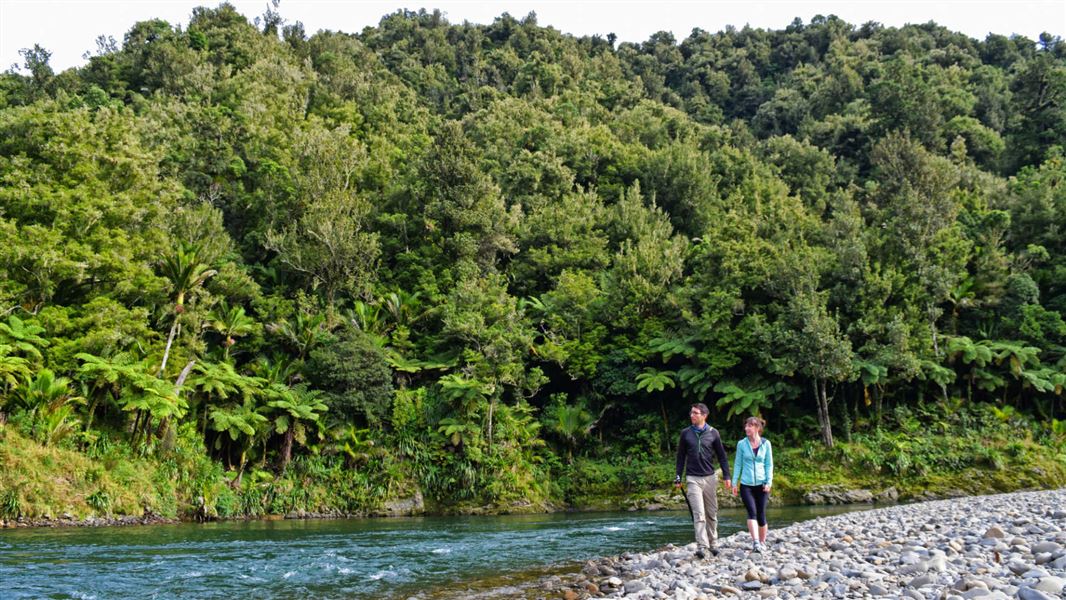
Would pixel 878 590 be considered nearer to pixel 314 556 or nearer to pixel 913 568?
pixel 913 568

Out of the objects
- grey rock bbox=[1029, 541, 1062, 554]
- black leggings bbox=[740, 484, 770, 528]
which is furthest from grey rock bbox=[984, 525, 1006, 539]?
black leggings bbox=[740, 484, 770, 528]

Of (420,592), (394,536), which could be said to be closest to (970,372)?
(394,536)

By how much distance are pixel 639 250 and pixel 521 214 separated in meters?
8.54

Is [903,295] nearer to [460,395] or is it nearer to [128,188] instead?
[460,395]

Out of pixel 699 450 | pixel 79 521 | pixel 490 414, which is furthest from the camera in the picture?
pixel 490 414

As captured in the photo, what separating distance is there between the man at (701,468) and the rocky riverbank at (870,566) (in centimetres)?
43

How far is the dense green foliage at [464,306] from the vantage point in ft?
81.3

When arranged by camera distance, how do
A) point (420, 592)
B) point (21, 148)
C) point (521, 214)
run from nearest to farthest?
point (420, 592)
point (21, 148)
point (521, 214)

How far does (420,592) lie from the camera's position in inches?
412

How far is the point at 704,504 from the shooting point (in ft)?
34.7

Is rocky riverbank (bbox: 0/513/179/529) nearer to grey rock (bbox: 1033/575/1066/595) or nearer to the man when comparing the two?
the man

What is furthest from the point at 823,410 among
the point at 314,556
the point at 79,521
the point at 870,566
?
the point at 79,521

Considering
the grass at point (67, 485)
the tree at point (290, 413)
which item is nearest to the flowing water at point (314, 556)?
the grass at point (67, 485)

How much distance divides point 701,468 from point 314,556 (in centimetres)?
777
